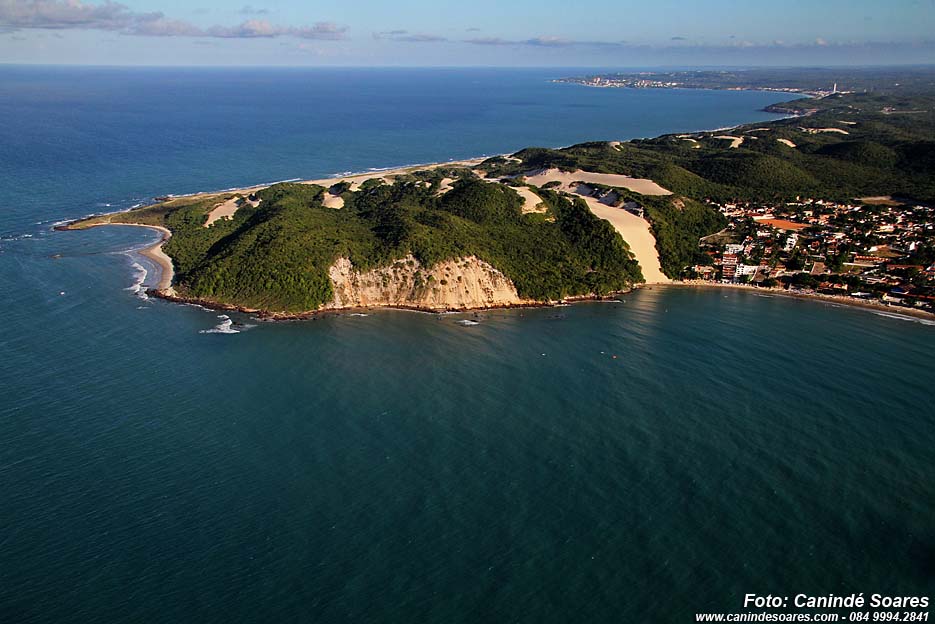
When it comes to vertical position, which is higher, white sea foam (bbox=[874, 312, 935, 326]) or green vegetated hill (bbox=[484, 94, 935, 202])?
green vegetated hill (bbox=[484, 94, 935, 202])

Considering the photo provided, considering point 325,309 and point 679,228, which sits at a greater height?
point 679,228

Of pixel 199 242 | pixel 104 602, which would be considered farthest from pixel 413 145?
pixel 104 602

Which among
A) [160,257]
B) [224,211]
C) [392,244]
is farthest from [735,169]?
[160,257]

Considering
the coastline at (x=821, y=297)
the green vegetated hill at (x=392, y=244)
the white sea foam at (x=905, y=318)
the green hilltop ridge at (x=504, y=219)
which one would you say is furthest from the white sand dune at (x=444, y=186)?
the white sea foam at (x=905, y=318)

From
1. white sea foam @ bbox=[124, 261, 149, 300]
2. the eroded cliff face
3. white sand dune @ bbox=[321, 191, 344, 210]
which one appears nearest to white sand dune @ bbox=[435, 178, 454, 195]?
white sand dune @ bbox=[321, 191, 344, 210]

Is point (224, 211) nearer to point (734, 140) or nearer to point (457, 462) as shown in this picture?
point (457, 462)

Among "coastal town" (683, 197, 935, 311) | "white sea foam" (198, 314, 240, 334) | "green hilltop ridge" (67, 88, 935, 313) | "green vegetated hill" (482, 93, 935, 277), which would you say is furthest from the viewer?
"green vegetated hill" (482, 93, 935, 277)

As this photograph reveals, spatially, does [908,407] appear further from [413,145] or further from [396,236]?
[413,145]

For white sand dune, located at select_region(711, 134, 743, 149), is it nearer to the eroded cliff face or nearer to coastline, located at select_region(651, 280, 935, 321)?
coastline, located at select_region(651, 280, 935, 321)
